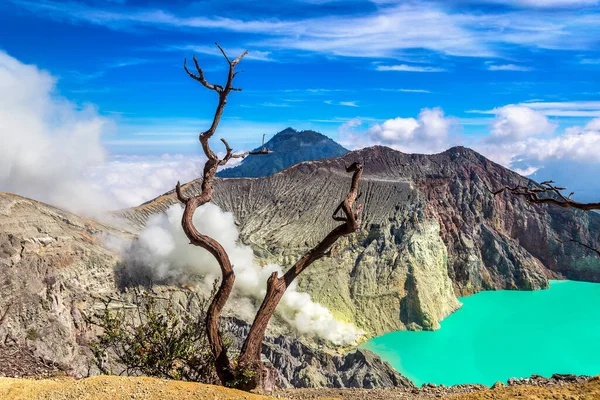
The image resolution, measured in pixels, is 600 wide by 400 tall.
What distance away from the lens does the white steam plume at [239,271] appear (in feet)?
127

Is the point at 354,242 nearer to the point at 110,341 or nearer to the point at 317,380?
the point at 317,380

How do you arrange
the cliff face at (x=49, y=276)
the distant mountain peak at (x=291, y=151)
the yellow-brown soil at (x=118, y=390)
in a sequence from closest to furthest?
the yellow-brown soil at (x=118, y=390)
the cliff face at (x=49, y=276)
the distant mountain peak at (x=291, y=151)

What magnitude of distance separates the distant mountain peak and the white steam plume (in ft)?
404

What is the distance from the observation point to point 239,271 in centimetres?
4388

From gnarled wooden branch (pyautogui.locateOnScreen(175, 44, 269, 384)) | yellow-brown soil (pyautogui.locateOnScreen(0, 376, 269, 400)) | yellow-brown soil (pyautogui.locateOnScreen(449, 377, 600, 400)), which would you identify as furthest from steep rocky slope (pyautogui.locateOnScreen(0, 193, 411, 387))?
yellow-brown soil (pyautogui.locateOnScreen(449, 377, 600, 400))

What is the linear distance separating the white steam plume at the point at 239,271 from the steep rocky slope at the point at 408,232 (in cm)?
273

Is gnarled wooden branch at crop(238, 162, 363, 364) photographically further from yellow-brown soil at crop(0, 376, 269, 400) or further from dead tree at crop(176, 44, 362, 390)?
yellow-brown soil at crop(0, 376, 269, 400)

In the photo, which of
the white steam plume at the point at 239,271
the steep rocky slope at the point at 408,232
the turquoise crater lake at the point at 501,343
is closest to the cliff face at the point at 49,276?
the white steam plume at the point at 239,271

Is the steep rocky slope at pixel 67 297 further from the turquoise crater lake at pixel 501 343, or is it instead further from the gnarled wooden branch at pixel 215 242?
the gnarled wooden branch at pixel 215 242

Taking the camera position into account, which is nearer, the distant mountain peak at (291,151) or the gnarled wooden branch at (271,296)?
the gnarled wooden branch at (271,296)

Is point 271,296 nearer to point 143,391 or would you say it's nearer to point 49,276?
point 143,391

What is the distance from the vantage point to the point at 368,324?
136 feet

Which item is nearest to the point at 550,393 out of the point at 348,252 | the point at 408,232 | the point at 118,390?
the point at 118,390

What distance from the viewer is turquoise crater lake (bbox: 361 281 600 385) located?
103 ft
